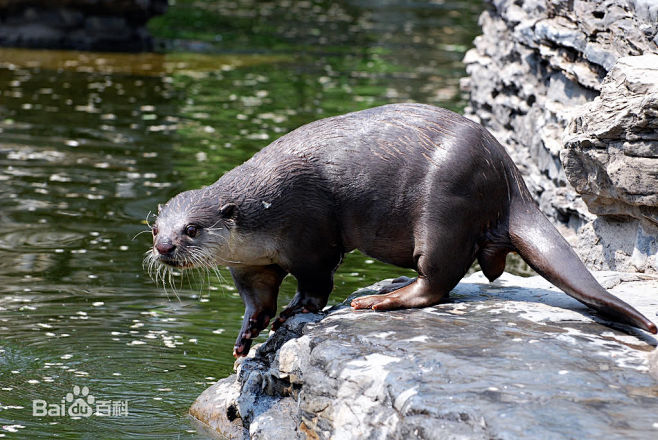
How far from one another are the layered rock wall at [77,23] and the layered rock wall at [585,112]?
863cm

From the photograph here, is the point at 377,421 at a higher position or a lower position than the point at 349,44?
higher

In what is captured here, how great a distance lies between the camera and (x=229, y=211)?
154 inches

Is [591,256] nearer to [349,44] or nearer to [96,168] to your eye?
[96,168]

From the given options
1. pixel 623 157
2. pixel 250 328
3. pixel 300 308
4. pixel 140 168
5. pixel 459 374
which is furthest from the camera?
pixel 140 168

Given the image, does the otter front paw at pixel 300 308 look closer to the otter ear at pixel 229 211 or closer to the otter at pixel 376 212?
the otter at pixel 376 212

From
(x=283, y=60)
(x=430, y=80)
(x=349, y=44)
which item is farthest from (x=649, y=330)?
(x=349, y=44)

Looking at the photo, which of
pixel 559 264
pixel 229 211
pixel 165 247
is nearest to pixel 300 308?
pixel 229 211

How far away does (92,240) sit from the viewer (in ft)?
23.3

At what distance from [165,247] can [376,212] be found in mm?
803

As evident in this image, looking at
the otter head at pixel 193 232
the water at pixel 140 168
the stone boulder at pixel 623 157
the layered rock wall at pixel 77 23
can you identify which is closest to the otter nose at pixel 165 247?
the otter head at pixel 193 232

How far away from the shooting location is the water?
4754 mm

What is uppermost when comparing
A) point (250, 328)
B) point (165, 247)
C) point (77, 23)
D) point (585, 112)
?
point (585, 112)

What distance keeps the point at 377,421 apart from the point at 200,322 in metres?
2.56

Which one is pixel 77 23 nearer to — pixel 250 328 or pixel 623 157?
pixel 250 328
